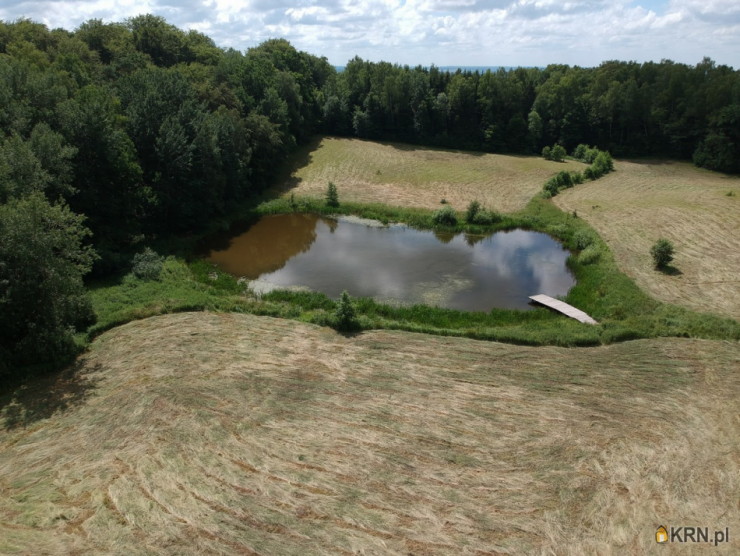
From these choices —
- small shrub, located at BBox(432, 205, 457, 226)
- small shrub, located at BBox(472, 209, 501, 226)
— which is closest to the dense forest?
small shrub, located at BBox(432, 205, 457, 226)

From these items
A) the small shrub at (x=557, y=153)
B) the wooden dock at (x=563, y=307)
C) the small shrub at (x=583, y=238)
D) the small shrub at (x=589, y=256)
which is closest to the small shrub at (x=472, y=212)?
the small shrub at (x=583, y=238)

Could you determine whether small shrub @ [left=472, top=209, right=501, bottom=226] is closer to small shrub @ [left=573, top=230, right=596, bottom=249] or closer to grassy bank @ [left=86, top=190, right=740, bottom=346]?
small shrub @ [left=573, top=230, right=596, bottom=249]

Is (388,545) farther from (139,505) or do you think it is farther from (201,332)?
(201,332)

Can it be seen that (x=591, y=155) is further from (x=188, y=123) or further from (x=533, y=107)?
(x=188, y=123)

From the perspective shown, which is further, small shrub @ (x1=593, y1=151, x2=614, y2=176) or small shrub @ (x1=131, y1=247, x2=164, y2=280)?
small shrub @ (x1=593, y1=151, x2=614, y2=176)

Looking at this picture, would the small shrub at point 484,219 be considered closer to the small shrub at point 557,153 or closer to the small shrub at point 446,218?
the small shrub at point 446,218

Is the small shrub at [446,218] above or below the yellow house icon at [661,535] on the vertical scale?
above

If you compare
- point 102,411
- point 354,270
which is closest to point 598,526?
point 102,411

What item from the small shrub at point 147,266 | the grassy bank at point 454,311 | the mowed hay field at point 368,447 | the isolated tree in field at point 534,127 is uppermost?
the isolated tree in field at point 534,127
